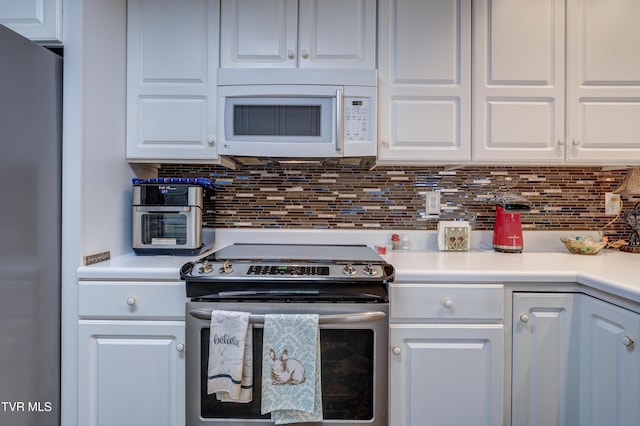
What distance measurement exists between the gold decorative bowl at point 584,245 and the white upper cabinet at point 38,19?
2.48m

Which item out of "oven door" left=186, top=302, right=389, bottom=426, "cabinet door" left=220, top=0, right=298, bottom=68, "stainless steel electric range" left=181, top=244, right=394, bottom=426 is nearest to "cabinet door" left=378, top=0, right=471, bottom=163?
"cabinet door" left=220, top=0, right=298, bottom=68

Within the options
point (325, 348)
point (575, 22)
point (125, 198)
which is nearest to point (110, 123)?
point (125, 198)

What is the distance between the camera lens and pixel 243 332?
1.20m

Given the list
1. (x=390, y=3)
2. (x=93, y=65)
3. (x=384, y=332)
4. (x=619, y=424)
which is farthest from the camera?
(x=390, y=3)

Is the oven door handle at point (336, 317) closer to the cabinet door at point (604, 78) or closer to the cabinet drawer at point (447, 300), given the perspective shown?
the cabinet drawer at point (447, 300)

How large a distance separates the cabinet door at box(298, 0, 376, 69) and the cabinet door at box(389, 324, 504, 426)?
47.4 inches

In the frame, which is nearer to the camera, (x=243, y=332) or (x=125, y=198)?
(x=243, y=332)

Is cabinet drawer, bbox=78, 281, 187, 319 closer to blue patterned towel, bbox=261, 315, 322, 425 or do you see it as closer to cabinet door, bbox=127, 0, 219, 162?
blue patterned towel, bbox=261, 315, 322, 425

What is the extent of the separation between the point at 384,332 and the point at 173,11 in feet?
5.57

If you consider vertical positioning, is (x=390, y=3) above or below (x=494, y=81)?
above

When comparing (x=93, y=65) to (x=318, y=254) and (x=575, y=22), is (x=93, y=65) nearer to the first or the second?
(x=318, y=254)

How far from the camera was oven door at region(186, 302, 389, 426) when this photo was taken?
125 centimetres

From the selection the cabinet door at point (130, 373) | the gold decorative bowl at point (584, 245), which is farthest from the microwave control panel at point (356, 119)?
the gold decorative bowl at point (584, 245)

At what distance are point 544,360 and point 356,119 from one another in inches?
48.8
